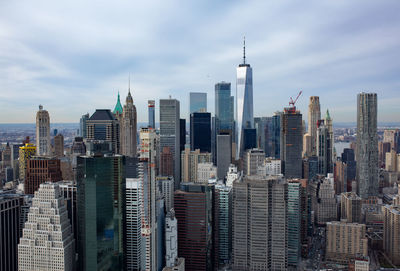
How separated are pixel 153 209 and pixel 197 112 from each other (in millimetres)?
27914

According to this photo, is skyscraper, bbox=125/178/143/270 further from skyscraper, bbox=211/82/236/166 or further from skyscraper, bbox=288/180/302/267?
skyscraper, bbox=211/82/236/166

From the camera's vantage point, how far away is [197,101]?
47.6 m

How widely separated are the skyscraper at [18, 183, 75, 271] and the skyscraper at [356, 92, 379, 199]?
2972 centimetres

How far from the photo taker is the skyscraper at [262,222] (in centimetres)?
1938

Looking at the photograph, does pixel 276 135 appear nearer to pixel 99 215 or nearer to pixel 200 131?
pixel 200 131

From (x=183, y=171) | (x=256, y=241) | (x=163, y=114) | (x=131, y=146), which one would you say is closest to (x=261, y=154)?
(x=183, y=171)

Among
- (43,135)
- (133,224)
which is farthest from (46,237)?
(43,135)

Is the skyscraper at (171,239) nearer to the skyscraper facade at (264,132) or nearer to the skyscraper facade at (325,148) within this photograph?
the skyscraper facade at (325,148)

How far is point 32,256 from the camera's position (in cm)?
1460

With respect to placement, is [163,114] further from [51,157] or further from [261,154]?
[51,157]

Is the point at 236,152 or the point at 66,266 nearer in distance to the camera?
the point at 66,266

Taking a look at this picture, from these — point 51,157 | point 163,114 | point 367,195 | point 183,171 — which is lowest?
point 367,195

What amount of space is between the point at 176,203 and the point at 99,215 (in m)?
5.14

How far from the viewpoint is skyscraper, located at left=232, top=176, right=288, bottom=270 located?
19.4 metres
